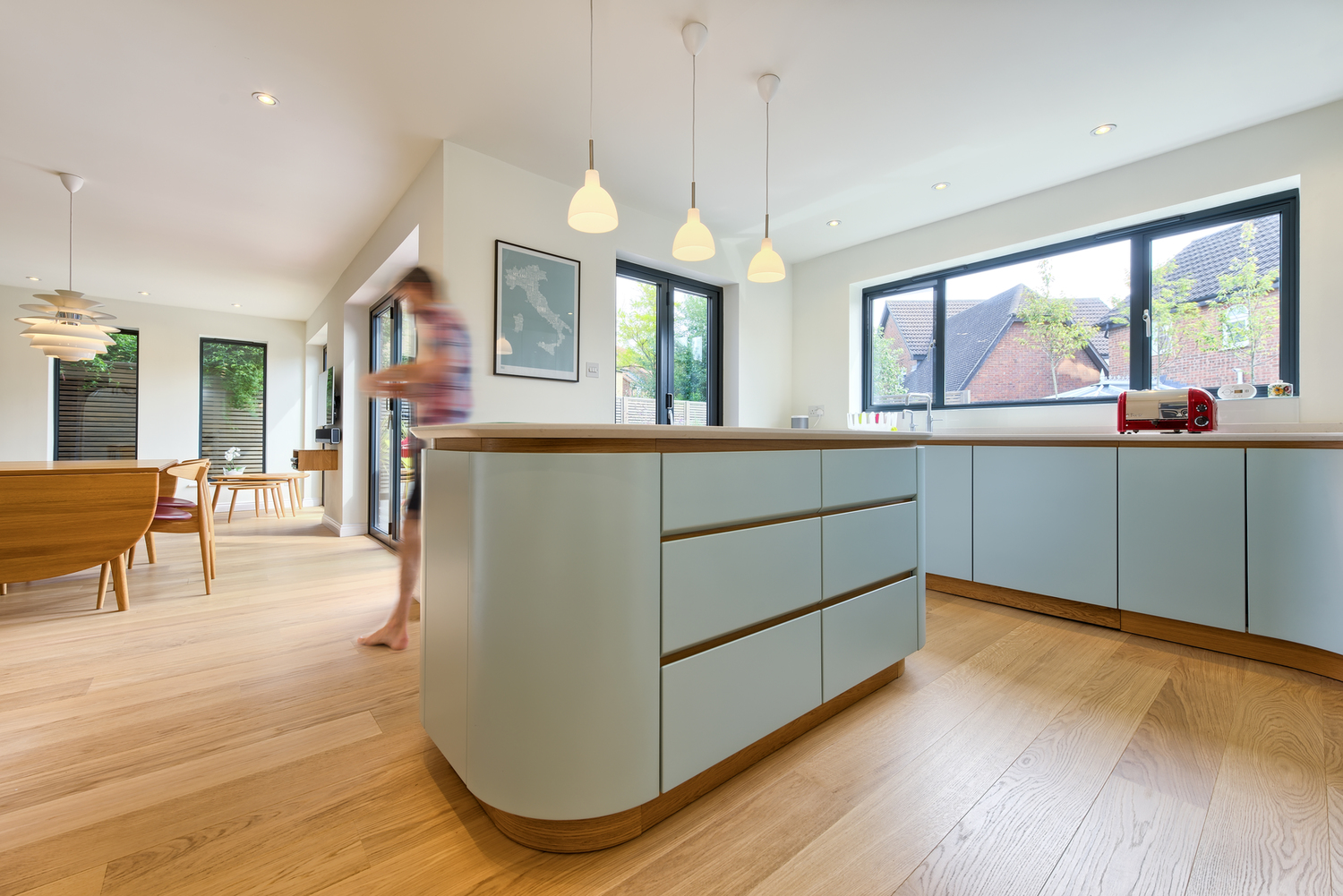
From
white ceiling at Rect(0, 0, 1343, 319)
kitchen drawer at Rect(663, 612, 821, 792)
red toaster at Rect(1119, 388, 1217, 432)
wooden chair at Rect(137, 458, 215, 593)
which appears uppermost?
white ceiling at Rect(0, 0, 1343, 319)

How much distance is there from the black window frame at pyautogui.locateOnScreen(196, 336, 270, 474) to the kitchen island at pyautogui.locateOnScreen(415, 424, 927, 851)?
7559 millimetres

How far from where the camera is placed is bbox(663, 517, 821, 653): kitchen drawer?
117cm

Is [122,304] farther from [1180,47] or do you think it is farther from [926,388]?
[1180,47]

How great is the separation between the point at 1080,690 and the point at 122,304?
944 cm

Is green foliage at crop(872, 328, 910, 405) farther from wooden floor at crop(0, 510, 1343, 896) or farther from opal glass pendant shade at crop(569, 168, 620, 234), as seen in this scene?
opal glass pendant shade at crop(569, 168, 620, 234)

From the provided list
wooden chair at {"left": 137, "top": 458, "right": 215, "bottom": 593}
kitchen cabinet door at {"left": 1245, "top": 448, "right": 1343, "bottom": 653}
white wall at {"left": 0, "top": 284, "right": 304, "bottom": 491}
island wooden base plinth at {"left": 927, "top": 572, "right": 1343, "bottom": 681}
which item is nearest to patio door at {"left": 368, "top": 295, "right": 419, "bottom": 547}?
wooden chair at {"left": 137, "top": 458, "right": 215, "bottom": 593}

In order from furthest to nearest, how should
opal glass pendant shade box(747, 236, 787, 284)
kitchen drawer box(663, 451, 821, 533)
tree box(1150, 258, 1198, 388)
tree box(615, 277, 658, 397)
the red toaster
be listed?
1. tree box(615, 277, 658, 397)
2. tree box(1150, 258, 1198, 388)
3. opal glass pendant shade box(747, 236, 787, 284)
4. the red toaster
5. kitchen drawer box(663, 451, 821, 533)

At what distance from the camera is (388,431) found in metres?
4.98

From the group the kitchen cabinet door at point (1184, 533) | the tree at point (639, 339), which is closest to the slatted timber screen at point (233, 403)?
the tree at point (639, 339)

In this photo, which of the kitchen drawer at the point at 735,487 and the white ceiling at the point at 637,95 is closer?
the kitchen drawer at the point at 735,487

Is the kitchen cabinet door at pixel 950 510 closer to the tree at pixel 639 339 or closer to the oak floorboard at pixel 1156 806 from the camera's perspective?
the oak floorboard at pixel 1156 806

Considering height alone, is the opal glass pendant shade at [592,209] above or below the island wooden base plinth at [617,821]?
above

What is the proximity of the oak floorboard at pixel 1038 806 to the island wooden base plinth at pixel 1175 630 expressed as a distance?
2.28 ft

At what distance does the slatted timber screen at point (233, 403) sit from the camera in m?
6.92
